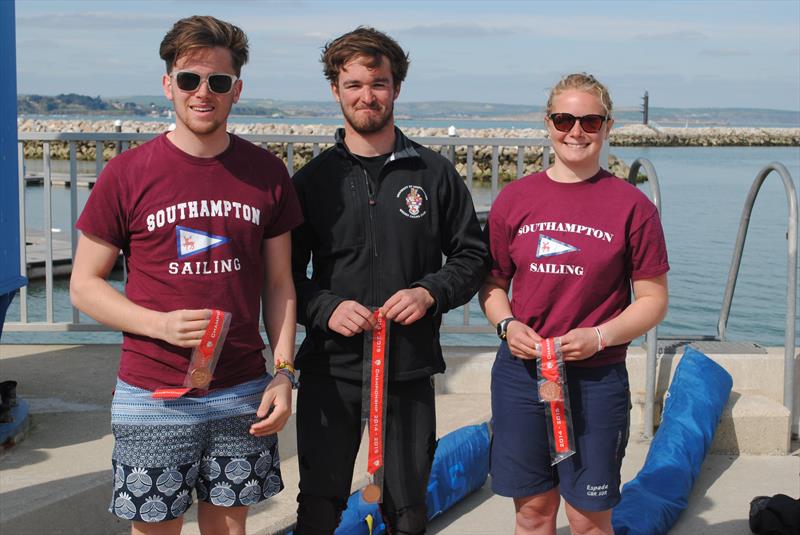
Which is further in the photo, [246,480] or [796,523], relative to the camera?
[796,523]

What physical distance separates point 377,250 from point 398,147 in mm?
348

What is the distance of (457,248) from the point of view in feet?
10.8

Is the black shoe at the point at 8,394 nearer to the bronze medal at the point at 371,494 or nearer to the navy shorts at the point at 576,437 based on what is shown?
the bronze medal at the point at 371,494

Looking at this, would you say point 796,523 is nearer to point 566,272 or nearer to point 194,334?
point 566,272

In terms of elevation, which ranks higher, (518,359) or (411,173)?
(411,173)

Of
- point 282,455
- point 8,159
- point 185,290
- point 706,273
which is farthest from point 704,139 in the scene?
point 185,290

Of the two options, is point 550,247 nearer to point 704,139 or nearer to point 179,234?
point 179,234

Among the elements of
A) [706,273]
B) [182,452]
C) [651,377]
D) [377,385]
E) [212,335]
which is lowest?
[706,273]

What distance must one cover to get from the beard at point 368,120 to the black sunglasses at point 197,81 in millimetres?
481

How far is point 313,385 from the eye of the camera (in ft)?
10.7

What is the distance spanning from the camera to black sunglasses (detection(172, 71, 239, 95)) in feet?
9.18

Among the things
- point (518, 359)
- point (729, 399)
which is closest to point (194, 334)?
point (518, 359)

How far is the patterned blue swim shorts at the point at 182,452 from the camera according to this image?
9.16 feet

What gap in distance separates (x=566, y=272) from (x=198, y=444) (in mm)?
1239
